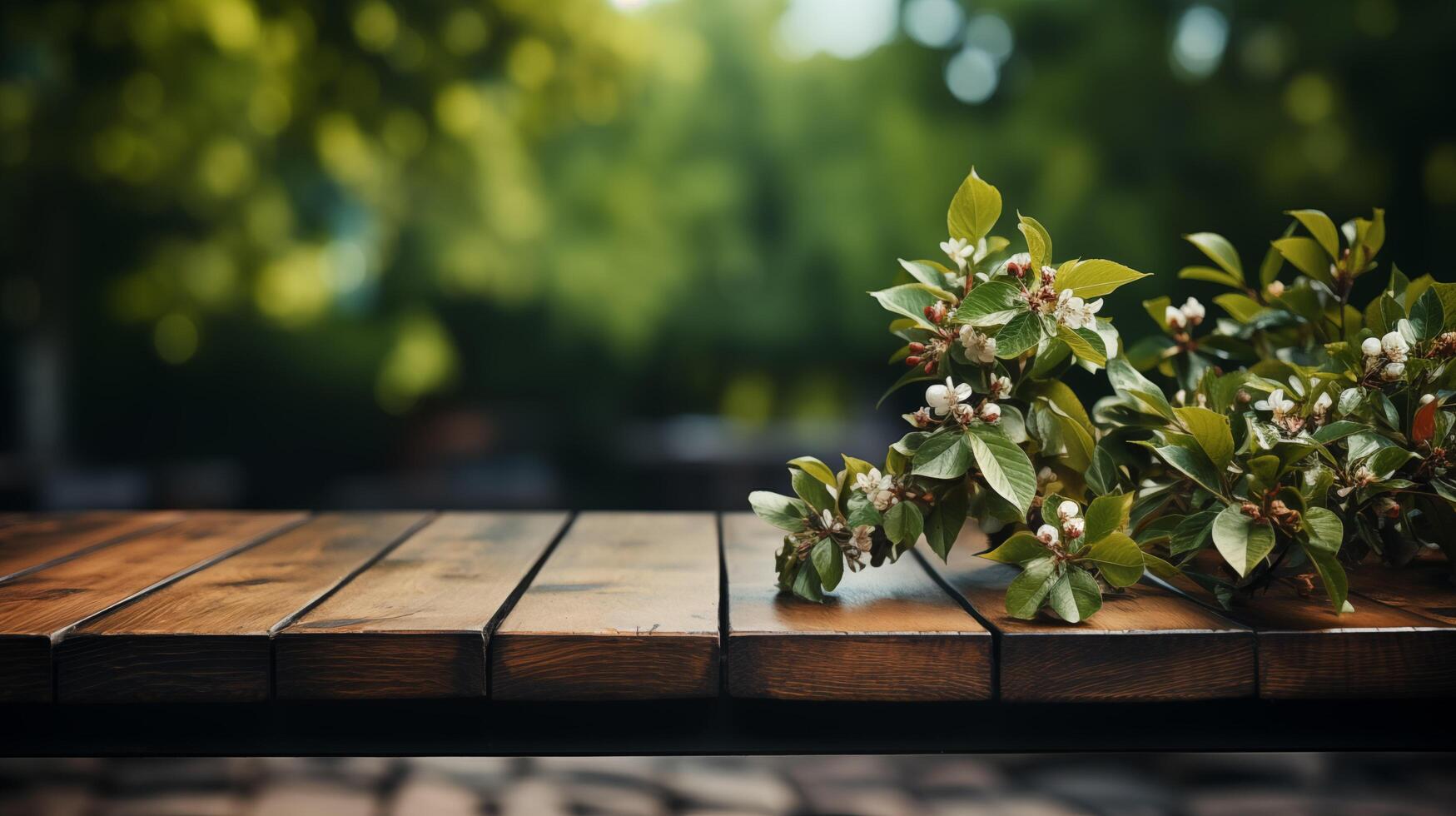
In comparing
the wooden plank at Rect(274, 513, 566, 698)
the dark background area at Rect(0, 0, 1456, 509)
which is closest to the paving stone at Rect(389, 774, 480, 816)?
the wooden plank at Rect(274, 513, 566, 698)

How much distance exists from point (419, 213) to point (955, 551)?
12.2ft

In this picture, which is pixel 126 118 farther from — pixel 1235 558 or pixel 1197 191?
pixel 1197 191

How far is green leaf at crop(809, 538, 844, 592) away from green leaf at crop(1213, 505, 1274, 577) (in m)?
0.27

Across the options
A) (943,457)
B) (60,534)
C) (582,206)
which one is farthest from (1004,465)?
(582,206)

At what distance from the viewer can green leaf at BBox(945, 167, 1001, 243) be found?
2.62 feet

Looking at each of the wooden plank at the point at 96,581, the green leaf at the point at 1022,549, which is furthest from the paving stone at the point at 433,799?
the green leaf at the point at 1022,549

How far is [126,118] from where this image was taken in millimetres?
3682

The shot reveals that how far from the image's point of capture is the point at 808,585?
0.79 meters

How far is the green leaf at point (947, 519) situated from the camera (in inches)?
31.8

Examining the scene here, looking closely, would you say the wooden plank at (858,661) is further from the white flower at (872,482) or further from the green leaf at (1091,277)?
the green leaf at (1091,277)

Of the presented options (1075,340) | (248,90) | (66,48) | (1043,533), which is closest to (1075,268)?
(1075,340)

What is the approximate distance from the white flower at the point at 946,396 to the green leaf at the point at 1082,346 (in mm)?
81

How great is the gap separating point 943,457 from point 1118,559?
0.48 feet

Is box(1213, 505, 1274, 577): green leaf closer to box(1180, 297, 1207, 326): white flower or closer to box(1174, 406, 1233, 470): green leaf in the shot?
box(1174, 406, 1233, 470): green leaf
